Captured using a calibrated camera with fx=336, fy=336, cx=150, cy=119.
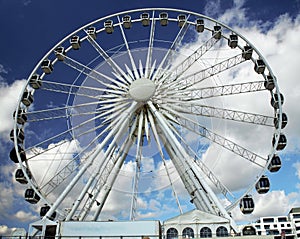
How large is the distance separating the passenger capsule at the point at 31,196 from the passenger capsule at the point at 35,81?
8.51m

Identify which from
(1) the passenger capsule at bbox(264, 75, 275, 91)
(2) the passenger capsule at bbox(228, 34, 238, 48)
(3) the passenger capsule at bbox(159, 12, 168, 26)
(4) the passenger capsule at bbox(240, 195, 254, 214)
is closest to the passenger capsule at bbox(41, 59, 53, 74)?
(3) the passenger capsule at bbox(159, 12, 168, 26)

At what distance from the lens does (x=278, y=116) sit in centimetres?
2656

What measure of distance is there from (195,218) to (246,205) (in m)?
3.70

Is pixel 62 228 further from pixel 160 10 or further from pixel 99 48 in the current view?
pixel 160 10

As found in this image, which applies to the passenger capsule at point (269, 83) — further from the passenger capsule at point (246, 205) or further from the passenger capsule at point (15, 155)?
the passenger capsule at point (15, 155)

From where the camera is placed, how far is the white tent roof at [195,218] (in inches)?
900

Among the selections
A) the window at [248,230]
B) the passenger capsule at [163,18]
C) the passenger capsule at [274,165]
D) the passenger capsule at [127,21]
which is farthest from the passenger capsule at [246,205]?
the passenger capsule at [127,21]

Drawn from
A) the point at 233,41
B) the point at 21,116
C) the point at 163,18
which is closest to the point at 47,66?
the point at 21,116

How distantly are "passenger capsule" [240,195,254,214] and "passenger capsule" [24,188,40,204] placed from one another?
14.6 meters

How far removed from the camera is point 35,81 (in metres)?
27.6

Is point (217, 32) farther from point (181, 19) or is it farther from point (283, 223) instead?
point (283, 223)

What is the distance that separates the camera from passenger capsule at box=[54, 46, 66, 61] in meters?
28.5

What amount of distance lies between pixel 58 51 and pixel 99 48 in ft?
11.4

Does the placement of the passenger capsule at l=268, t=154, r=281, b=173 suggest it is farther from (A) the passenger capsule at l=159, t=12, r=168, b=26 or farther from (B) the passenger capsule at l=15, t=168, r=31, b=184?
(B) the passenger capsule at l=15, t=168, r=31, b=184
